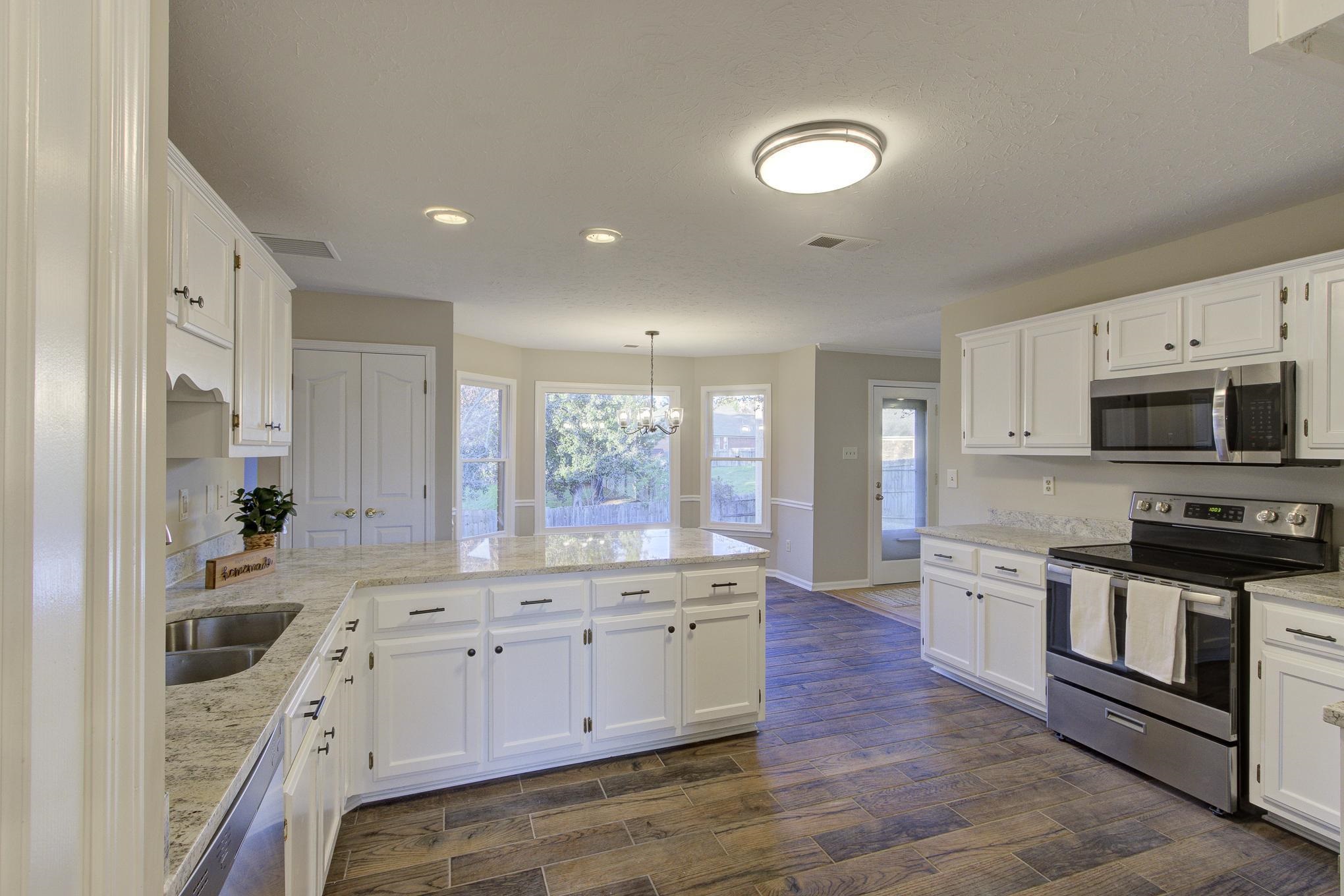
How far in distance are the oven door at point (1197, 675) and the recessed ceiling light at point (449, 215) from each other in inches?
129

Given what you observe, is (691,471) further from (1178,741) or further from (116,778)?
(116,778)

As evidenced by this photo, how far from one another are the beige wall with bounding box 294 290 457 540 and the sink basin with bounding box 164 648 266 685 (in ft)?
8.22

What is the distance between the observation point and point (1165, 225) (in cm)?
287

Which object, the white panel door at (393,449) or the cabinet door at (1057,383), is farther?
the white panel door at (393,449)

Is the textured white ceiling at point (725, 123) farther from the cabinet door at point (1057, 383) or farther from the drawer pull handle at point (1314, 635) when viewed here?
the drawer pull handle at point (1314, 635)

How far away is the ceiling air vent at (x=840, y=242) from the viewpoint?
299 centimetres

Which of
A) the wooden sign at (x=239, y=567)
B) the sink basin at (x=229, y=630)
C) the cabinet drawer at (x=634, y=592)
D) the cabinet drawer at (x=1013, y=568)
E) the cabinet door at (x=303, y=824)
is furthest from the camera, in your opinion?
the cabinet drawer at (x=1013, y=568)

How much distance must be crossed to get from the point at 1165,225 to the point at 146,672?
3.77m

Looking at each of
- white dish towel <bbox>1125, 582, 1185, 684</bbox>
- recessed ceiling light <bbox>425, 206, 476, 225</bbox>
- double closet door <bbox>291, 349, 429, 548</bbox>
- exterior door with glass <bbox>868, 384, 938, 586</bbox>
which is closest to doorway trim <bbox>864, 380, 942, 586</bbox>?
exterior door with glass <bbox>868, 384, 938, 586</bbox>

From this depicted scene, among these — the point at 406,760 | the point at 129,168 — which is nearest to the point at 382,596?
the point at 406,760

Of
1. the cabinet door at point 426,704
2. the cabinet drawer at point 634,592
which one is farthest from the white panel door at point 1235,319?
the cabinet door at point 426,704

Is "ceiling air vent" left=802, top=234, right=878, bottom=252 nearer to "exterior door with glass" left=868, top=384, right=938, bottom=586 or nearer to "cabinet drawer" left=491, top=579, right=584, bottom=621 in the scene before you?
"cabinet drawer" left=491, top=579, right=584, bottom=621

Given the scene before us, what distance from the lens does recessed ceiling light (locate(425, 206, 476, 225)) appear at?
2.67m

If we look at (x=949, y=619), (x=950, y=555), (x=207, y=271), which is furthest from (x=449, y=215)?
(x=949, y=619)
